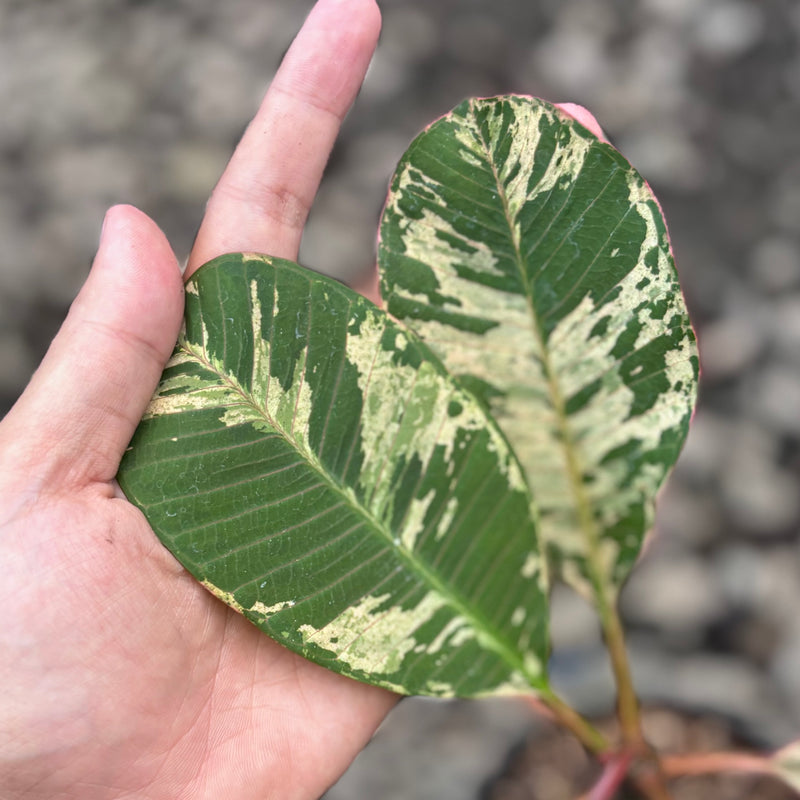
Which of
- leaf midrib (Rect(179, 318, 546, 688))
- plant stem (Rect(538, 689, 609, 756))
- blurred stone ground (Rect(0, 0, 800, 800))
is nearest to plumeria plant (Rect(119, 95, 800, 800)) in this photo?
leaf midrib (Rect(179, 318, 546, 688))

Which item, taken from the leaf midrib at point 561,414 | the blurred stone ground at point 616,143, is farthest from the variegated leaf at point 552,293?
the blurred stone ground at point 616,143

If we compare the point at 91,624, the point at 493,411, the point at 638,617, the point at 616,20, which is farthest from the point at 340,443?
the point at 616,20

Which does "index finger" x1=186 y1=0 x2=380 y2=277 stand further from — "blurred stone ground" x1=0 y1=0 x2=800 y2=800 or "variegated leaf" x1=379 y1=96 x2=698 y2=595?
"blurred stone ground" x1=0 y1=0 x2=800 y2=800

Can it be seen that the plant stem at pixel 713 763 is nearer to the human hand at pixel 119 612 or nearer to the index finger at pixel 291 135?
the human hand at pixel 119 612

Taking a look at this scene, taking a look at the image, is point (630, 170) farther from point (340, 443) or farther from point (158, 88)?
point (158, 88)

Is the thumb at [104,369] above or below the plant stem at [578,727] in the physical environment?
above

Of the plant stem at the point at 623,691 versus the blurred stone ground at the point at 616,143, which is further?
the blurred stone ground at the point at 616,143

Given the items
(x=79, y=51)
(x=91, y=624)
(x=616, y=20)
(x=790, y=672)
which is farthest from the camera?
(x=79, y=51)
